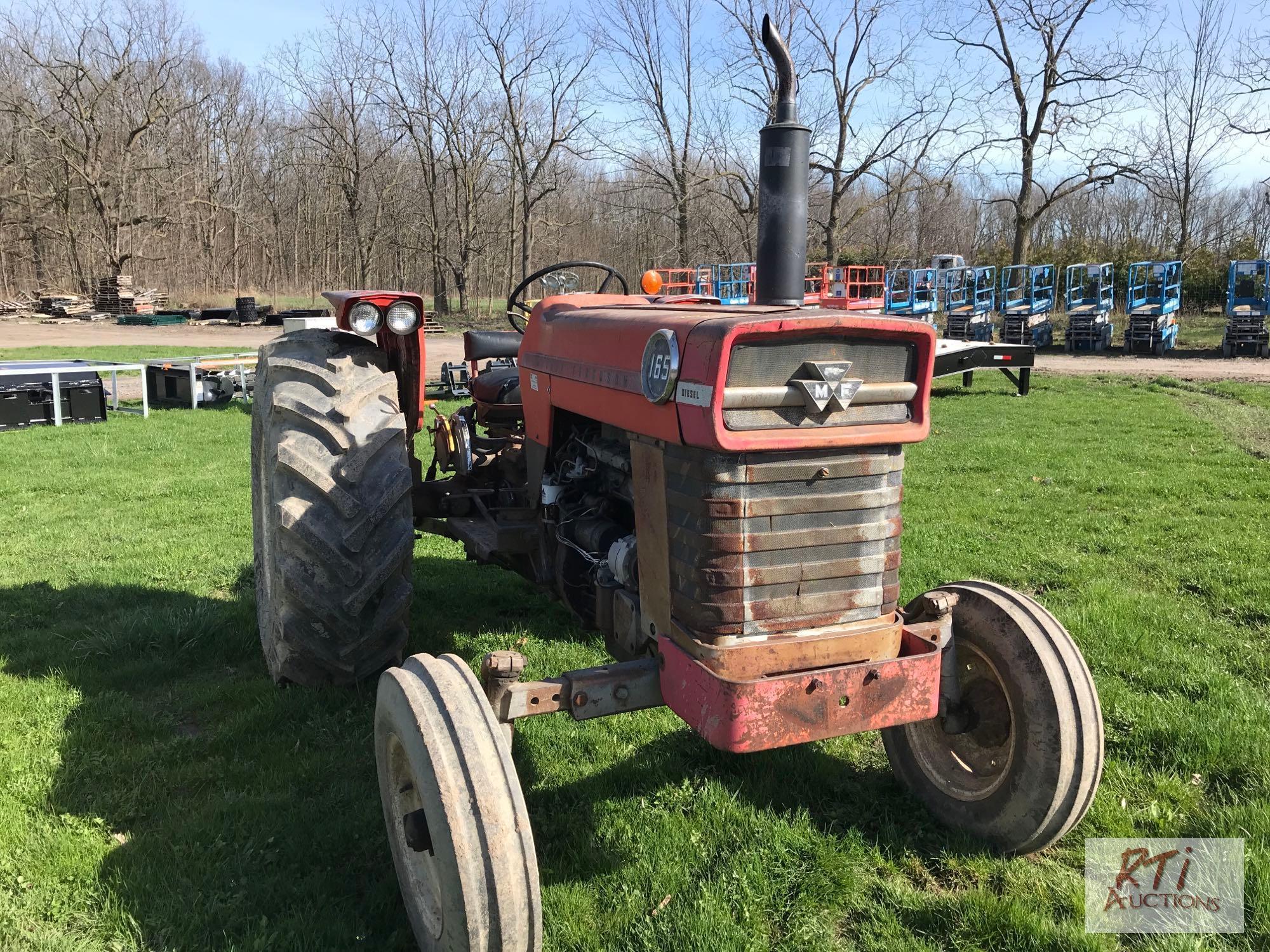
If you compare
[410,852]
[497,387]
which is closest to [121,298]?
[497,387]

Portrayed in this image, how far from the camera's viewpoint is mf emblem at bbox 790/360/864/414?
2.22 m

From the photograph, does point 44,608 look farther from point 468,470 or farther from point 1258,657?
point 1258,657

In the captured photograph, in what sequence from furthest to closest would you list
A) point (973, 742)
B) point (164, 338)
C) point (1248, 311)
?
1. point (164, 338)
2. point (1248, 311)
3. point (973, 742)

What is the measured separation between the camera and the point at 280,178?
1526 inches

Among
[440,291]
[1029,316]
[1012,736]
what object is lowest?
[1012,736]

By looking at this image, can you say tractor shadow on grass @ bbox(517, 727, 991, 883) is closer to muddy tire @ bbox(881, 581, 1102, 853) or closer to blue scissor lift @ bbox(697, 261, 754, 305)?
muddy tire @ bbox(881, 581, 1102, 853)

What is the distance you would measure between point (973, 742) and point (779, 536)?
1.10 metres

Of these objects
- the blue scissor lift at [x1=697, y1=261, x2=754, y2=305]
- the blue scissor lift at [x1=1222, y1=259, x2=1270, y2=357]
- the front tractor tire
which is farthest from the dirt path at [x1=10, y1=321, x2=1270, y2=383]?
the front tractor tire

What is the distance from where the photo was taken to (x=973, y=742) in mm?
2848

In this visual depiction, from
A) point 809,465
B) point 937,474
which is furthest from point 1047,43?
point 809,465

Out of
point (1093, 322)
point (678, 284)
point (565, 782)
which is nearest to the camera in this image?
point (565, 782)

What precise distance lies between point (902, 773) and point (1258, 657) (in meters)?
2.06

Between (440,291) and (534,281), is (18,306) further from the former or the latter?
(534,281)

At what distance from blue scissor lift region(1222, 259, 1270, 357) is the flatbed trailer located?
26.5ft
